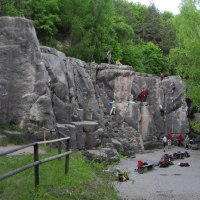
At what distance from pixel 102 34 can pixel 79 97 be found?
13658mm

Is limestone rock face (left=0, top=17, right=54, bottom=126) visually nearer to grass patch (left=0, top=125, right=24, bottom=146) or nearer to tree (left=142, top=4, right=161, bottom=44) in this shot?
grass patch (left=0, top=125, right=24, bottom=146)

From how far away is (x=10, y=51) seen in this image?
1872 cm

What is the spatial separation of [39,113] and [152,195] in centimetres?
825

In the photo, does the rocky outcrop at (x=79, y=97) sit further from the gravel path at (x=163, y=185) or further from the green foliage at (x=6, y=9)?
the gravel path at (x=163, y=185)

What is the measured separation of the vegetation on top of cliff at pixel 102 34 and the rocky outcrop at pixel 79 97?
4.39 m

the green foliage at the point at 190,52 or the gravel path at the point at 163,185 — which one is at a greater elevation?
the green foliage at the point at 190,52

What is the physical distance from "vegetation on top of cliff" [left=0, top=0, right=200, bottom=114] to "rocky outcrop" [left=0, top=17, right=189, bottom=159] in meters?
4.39

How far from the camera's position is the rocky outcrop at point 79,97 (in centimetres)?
1864

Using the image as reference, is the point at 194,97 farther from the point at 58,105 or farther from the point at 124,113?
the point at 58,105

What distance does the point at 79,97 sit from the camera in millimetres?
28094

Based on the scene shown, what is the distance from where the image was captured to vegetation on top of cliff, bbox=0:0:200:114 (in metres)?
30.4

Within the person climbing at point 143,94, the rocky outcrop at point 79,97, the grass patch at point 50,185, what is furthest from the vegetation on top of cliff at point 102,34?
the grass patch at point 50,185

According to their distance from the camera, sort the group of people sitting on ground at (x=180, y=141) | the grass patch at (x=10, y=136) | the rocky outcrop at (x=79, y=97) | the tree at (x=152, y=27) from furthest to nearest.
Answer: the tree at (x=152, y=27)
the group of people sitting on ground at (x=180, y=141)
the rocky outcrop at (x=79, y=97)
the grass patch at (x=10, y=136)

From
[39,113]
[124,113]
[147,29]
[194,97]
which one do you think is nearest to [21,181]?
[39,113]
